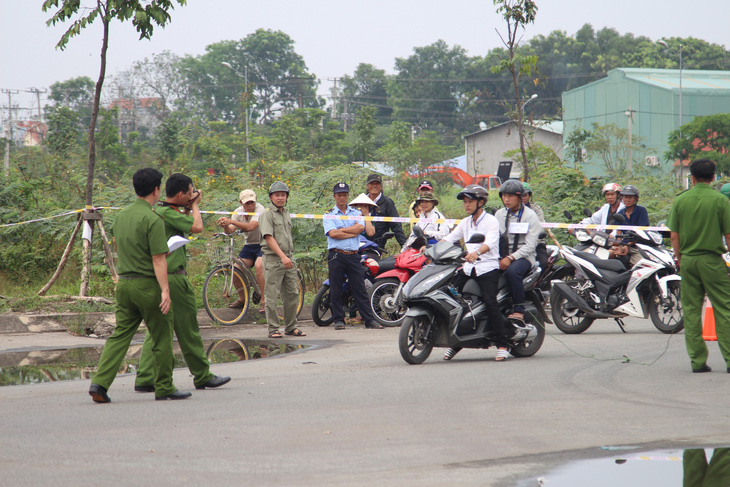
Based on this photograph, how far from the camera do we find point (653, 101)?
202ft

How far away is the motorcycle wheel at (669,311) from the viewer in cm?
1095

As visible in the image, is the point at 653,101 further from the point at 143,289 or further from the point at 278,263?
the point at 143,289

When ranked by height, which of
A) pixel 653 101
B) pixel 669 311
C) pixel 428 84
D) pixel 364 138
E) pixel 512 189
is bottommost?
pixel 669 311

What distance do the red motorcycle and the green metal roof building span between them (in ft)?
153

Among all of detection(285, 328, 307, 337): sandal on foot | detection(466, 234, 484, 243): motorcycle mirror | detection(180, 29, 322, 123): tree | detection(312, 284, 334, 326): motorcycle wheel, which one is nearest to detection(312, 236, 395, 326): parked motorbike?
detection(312, 284, 334, 326): motorcycle wheel

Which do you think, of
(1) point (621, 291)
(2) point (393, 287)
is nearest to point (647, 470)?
(1) point (621, 291)

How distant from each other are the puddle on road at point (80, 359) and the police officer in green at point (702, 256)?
467 centimetres

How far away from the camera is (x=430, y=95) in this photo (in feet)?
313

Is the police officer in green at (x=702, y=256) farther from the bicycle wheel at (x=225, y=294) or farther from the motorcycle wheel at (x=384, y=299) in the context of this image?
the bicycle wheel at (x=225, y=294)

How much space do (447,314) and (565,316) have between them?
11.3 feet

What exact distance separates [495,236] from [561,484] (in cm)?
452

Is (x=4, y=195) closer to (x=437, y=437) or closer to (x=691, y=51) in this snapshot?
(x=437, y=437)

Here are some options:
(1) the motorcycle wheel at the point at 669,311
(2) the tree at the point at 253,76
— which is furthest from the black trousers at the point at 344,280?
(2) the tree at the point at 253,76

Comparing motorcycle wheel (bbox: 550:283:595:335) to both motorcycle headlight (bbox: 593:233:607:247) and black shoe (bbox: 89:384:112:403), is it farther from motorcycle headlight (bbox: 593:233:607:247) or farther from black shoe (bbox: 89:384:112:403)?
black shoe (bbox: 89:384:112:403)
